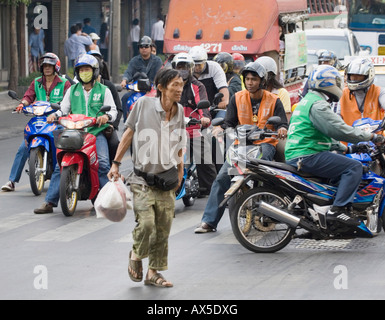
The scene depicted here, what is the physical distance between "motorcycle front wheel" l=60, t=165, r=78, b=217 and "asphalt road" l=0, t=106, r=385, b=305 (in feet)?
0.42

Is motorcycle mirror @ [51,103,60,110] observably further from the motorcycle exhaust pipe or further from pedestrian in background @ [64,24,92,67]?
pedestrian in background @ [64,24,92,67]

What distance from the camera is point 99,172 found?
11.2 metres

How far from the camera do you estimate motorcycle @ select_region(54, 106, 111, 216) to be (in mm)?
10750

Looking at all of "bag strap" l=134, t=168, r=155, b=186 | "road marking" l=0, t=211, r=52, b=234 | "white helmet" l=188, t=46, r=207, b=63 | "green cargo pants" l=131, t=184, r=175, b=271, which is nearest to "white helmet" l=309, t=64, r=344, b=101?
"green cargo pants" l=131, t=184, r=175, b=271

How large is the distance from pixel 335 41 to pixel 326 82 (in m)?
13.6

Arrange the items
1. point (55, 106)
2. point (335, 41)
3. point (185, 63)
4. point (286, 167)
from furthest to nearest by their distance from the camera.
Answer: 1. point (335, 41)
2. point (55, 106)
3. point (185, 63)
4. point (286, 167)

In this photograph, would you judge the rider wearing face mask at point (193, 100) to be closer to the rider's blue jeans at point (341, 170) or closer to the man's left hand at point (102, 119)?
the man's left hand at point (102, 119)

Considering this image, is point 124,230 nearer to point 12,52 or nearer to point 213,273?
point 213,273

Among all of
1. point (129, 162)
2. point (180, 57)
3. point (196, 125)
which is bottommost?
point (129, 162)

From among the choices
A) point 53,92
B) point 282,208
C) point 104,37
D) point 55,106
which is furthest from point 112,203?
point 104,37

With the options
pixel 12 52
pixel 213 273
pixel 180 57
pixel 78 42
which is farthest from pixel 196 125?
pixel 78 42

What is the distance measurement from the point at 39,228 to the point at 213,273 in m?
2.80

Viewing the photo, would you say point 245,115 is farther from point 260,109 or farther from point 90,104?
point 90,104

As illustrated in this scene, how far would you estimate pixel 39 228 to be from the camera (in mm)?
10234
